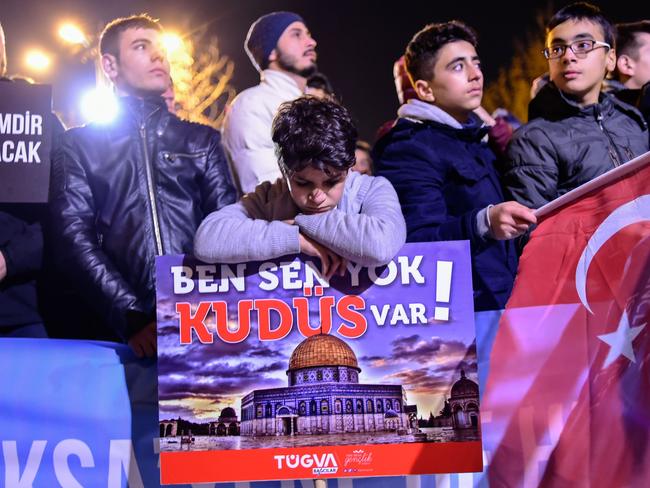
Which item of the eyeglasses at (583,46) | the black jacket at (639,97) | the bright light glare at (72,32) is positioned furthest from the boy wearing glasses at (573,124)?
the bright light glare at (72,32)

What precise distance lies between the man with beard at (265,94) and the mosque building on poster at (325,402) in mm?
1551

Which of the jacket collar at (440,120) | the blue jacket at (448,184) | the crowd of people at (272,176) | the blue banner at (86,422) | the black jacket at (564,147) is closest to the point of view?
the blue banner at (86,422)

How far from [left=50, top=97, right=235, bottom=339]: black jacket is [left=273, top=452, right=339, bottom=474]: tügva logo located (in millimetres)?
908

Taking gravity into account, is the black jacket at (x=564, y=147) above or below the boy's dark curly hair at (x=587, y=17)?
below

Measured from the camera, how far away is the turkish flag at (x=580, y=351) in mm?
2609

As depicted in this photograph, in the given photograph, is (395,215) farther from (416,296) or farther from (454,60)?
(454,60)

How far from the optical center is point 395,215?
2.75 metres

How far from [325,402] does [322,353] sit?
15 centimetres

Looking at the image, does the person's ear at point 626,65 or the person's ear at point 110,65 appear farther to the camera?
the person's ear at point 626,65

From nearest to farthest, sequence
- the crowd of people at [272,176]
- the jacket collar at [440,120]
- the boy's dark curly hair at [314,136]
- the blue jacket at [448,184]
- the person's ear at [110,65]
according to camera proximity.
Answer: the boy's dark curly hair at [314,136]
the crowd of people at [272,176]
the blue jacket at [448,184]
the jacket collar at [440,120]
the person's ear at [110,65]

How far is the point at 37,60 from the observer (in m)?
10.9

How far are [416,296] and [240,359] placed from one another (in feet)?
1.96

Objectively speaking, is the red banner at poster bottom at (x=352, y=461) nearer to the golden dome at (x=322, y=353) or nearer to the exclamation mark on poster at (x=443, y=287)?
the golden dome at (x=322, y=353)

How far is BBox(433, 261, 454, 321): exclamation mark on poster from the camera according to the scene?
103 inches
